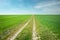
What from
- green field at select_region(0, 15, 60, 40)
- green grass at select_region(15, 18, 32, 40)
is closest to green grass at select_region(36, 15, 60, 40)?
green field at select_region(0, 15, 60, 40)

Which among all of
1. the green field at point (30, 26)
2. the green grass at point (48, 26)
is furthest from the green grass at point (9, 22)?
the green grass at point (48, 26)

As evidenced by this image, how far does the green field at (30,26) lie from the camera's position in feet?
13.3

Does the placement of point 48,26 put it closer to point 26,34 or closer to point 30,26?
point 30,26

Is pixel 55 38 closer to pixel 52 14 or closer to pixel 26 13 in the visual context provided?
pixel 52 14

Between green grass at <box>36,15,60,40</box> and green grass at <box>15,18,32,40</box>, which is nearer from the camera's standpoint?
green grass at <box>15,18,32,40</box>

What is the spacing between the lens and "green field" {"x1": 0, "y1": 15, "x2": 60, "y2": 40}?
405 centimetres

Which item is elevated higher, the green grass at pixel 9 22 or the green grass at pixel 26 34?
the green grass at pixel 9 22

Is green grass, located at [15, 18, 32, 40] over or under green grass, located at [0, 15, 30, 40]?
under

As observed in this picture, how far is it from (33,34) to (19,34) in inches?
14.9

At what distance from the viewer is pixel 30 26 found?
429 centimetres

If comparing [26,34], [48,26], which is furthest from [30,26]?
[48,26]

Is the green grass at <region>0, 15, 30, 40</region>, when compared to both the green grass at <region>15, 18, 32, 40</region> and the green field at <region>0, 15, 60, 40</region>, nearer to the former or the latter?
the green field at <region>0, 15, 60, 40</region>

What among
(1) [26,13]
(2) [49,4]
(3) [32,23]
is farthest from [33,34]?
(2) [49,4]

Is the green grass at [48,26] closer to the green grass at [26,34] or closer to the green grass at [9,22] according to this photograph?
the green grass at [26,34]
